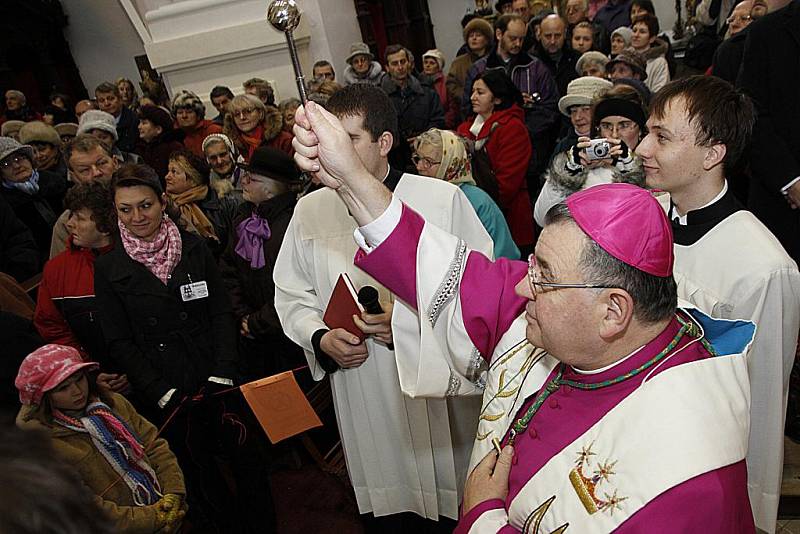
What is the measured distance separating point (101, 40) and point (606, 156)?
454 inches

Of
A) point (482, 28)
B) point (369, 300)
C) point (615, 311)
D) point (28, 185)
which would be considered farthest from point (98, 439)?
point (482, 28)

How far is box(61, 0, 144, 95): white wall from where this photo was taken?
11.1 meters

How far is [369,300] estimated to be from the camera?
202 cm

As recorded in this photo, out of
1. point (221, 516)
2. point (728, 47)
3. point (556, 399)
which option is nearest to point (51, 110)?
point (221, 516)

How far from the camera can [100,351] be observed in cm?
301

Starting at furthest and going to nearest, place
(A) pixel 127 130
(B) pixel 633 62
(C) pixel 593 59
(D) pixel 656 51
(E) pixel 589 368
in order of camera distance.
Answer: (A) pixel 127 130 < (D) pixel 656 51 < (C) pixel 593 59 < (B) pixel 633 62 < (E) pixel 589 368

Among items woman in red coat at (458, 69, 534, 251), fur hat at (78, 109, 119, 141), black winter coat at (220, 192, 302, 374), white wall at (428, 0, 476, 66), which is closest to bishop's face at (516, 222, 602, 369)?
black winter coat at (220, 192, 302, 374)

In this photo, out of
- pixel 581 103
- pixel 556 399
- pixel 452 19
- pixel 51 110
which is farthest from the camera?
pixel 452 19

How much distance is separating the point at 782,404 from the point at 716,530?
38.9 inches

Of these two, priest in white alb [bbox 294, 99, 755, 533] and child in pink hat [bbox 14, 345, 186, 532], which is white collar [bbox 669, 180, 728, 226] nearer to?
priest in white alb [bbox 294, 99, 755, 533]

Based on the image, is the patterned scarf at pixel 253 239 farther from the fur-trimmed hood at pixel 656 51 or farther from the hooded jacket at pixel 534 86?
the fur-trimmed hood at pixel 656 51

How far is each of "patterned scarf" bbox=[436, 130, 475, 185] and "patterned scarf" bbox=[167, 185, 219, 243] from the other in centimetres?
165

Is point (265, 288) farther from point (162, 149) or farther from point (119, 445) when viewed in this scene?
point (162, 149)

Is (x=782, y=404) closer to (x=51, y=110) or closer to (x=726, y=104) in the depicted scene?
(x=726, y=104)
